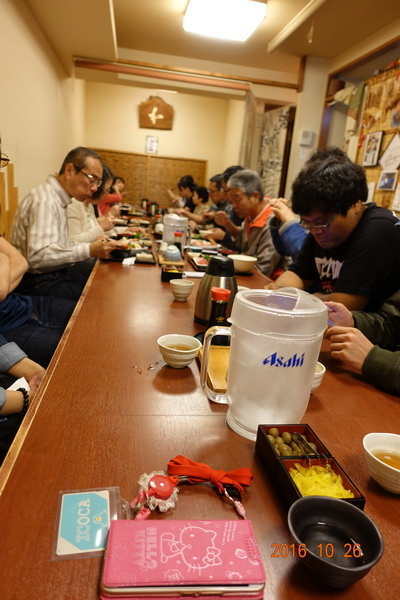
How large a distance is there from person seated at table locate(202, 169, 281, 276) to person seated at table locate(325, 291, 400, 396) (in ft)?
5.31

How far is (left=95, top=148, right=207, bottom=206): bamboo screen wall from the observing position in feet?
28.6

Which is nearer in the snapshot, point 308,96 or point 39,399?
point 39,399

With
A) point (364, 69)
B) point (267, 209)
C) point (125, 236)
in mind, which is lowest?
point (125, 236)

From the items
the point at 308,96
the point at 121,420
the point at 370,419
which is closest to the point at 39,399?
the point at 121,420

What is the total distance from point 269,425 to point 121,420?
1.07 ft

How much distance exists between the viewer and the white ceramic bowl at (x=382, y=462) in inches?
27.3

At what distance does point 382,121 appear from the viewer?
3719 mm

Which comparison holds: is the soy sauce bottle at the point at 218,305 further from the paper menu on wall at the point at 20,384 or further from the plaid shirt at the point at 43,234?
the plaid shirt at the point at 43,234

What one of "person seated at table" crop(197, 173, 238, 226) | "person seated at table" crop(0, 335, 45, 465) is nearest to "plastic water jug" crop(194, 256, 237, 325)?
"person seated at table" crop(0, 335, 45, 465)

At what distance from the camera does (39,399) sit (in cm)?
92

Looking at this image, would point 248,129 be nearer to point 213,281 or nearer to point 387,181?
point 387,181

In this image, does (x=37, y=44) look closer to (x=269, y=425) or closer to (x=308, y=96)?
(x=308, y=96)

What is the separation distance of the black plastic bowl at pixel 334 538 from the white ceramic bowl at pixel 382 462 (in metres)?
0.14

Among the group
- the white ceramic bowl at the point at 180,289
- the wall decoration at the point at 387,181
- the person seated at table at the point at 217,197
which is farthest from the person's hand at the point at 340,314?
the person seated at table at the point at 217,197
